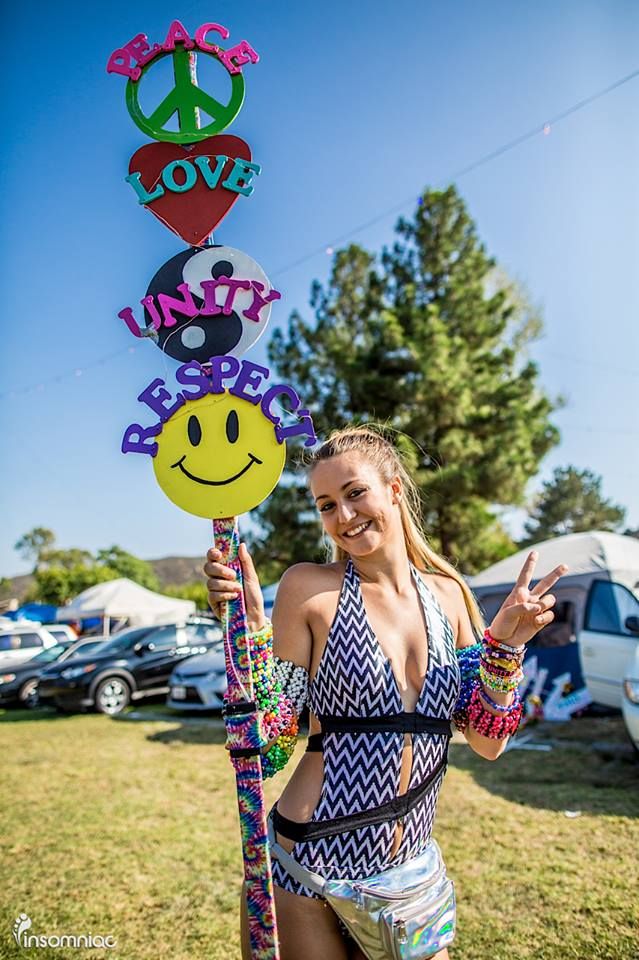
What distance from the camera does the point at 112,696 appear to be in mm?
10914

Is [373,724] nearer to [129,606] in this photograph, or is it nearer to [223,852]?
[223,852]

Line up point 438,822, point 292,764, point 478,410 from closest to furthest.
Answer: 1. point 438,822
2. point 292,764
3. point 478,410

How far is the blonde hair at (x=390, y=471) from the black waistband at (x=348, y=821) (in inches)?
21.5

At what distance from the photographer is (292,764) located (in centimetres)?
628

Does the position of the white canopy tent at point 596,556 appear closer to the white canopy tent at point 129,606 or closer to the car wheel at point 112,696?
the car wheel at point 112,696

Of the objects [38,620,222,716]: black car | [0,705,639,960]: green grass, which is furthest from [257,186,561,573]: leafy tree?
[0,705,639,960]: green grass

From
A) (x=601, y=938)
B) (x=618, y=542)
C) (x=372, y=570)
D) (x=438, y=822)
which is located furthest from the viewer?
(x=618, y=542)

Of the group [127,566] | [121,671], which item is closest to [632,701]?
[121,671]

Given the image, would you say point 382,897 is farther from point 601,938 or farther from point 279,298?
point 601,938

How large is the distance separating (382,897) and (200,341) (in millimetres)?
1371

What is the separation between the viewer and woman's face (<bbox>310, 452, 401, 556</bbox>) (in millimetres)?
1784

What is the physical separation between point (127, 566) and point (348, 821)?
209 feet

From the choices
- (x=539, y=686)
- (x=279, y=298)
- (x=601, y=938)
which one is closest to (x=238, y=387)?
(x=279, y=298)

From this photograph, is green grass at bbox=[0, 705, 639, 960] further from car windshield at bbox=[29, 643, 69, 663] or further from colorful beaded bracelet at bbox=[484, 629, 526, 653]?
car windshield at bbox=[29, 643, 69, 663]
